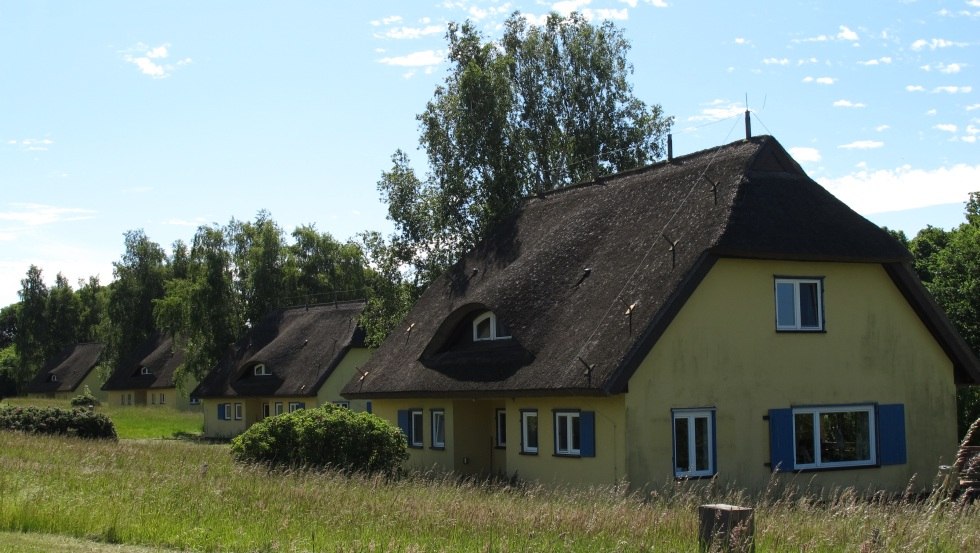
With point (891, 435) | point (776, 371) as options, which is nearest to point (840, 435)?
point (891, 435)

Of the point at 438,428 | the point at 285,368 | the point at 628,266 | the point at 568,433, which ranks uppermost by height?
the point at 628,266

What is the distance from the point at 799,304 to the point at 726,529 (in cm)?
1295

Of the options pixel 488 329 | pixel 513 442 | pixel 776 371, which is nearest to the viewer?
pixel 776 371

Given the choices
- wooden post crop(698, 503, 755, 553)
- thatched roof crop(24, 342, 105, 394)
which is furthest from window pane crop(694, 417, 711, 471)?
thatched roof crop(24, 342, 105, 394)

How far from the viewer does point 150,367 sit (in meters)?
71.1

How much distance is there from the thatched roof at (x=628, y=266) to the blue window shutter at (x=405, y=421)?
1.30m

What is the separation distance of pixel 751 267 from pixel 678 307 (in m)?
2.37

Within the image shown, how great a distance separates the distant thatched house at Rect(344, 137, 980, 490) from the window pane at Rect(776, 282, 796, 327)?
4 cm

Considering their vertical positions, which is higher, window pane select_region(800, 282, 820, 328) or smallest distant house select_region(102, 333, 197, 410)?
window pane select_region(800, 282, 820, 328)

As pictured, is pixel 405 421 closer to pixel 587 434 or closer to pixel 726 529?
pixel 587 434

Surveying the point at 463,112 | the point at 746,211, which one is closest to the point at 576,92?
the point at 463,112

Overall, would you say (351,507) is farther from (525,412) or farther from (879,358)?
(879,358)

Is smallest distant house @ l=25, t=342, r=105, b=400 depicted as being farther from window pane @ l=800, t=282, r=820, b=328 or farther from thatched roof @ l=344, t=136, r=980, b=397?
window pane @ l=800, t=282, r=820, b=328

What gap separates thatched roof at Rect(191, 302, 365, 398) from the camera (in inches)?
1831
